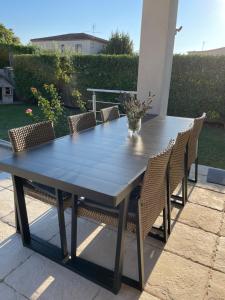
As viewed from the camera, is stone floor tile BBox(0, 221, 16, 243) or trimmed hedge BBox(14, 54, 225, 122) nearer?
stone floor tile BBox(0, 221, 16, 243)

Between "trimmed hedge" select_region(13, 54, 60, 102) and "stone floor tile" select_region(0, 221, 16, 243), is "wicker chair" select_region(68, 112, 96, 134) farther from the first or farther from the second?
"trimmed hedge" select_region(13, 54, 60, 102)

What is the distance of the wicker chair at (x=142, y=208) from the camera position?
1.44 metres

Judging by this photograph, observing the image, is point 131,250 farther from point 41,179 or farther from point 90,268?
point 41,179

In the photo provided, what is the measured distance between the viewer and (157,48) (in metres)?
3.59

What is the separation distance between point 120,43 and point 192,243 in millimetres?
17522

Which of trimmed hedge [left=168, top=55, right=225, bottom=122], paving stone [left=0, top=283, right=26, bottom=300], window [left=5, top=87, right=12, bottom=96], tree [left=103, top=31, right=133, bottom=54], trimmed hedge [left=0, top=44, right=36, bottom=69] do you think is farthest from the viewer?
tree [left=103, top=31, right=133, bottom=54]

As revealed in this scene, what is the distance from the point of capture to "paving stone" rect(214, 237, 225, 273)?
5.93 feet

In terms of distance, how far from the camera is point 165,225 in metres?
1.97

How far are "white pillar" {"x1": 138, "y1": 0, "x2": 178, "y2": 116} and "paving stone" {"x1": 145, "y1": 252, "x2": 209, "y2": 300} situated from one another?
253 centimetres

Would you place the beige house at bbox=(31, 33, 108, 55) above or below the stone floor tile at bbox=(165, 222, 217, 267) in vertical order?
above

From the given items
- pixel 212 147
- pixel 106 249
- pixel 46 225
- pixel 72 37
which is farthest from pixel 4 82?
pixel 72 37

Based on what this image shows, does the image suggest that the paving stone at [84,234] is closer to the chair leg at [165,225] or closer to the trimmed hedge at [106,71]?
the chair leg at [165,225]

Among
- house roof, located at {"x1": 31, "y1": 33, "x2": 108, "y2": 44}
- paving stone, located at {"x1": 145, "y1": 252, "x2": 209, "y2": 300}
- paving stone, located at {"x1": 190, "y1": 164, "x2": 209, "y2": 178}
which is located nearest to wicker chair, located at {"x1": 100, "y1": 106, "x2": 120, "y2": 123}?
paving stone, located at {"x1": 190, "y1": 164, "x2": 209, "y2": 178}

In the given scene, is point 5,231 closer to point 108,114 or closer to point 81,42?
point 108,114
